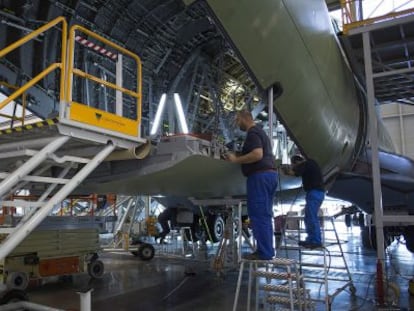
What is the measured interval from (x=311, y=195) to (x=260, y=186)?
6.32ft

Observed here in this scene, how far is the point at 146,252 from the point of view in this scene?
35.0 ft

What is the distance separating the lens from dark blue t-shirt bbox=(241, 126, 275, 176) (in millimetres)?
4324

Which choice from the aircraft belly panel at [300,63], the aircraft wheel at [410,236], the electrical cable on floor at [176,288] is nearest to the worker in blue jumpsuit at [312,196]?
the aircraft belly panel at [300,63]

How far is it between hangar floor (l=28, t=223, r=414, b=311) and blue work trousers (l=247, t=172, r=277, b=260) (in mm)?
1902

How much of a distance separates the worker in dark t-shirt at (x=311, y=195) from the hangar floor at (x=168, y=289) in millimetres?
1050

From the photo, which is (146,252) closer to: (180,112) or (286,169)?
(180,112)

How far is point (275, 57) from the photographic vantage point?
15.4 feet

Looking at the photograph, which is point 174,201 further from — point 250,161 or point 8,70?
point 250,161

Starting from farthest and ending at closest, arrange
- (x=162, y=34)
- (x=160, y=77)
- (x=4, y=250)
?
1. (x=160, y=77)
2. (x=162, y=34)
3. (x=4, y=250)

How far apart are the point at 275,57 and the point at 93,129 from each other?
2374 millimetres

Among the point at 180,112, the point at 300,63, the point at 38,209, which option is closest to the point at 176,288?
the point at 180,112

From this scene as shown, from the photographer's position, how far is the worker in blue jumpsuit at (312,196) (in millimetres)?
5652

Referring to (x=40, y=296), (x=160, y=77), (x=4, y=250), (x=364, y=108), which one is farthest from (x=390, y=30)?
(x=40, y=296)

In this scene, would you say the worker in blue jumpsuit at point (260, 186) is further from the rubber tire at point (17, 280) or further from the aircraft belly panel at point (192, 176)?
the rubber tire at point (17, 280)
